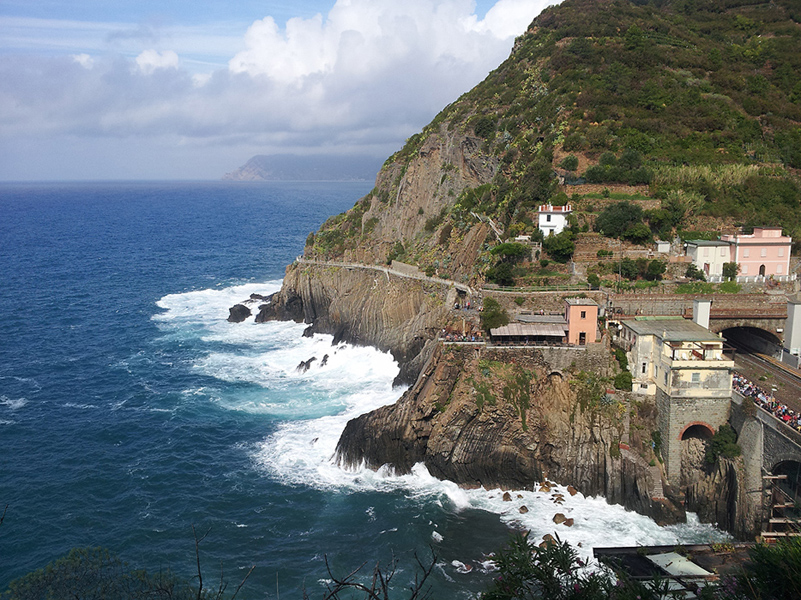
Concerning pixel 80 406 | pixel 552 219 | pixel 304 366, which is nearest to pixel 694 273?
pixel 552 219

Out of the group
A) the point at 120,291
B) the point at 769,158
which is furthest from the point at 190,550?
the point at 120,291

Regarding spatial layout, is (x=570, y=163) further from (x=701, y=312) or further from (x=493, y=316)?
(x=493, y=316)

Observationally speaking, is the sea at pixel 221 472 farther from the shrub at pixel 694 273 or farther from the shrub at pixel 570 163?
the shrub at pixel 570 163

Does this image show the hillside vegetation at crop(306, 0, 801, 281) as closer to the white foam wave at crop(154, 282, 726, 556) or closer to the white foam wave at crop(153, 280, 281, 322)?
the white foam wave at crop(154, 282, 726, 556)

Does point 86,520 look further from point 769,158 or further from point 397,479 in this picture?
point 769,158

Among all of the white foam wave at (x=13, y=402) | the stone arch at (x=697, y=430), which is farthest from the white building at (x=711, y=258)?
the white foam wave at (x=13, y=402)

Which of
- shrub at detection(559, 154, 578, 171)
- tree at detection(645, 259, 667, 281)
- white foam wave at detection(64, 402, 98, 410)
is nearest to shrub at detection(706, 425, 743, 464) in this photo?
tree at detection(645, 259, 667, 281)
